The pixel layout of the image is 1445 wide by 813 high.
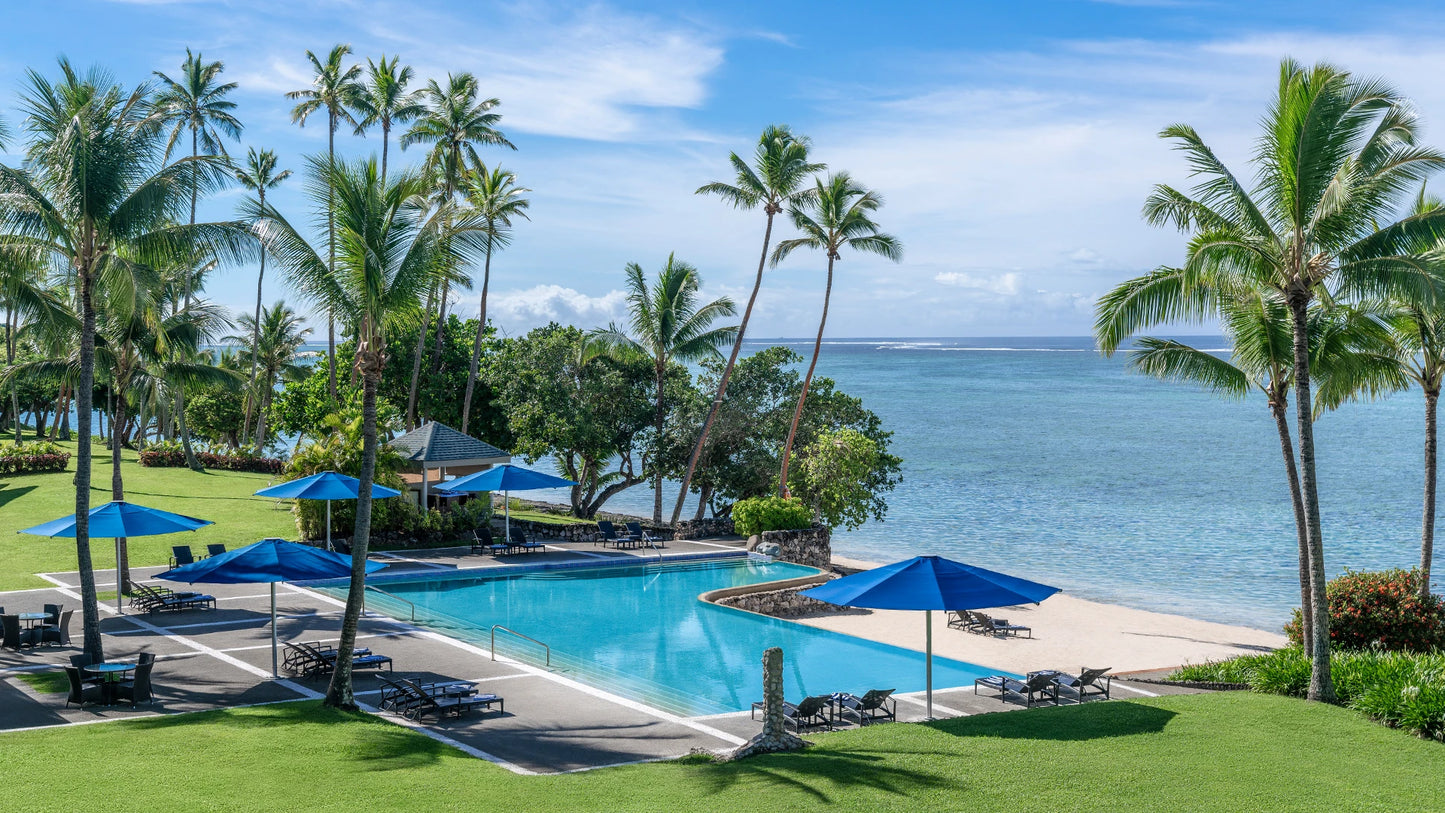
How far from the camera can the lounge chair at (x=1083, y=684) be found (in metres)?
15.9

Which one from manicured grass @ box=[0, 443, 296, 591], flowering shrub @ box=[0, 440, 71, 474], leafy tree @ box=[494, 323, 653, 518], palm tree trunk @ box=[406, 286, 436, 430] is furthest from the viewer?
palm tree trunk @ box=[406, 286, 436, 430]

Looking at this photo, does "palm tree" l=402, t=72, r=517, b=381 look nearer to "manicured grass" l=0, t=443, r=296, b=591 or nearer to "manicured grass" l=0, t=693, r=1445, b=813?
"manicured grass" l=0, t=443, r=296, b=591

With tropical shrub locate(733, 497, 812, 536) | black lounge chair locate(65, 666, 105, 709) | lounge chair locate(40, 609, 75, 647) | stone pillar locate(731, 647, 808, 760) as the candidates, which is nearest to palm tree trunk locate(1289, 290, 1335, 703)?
stone pillar locate(731, 647, 808, 760)

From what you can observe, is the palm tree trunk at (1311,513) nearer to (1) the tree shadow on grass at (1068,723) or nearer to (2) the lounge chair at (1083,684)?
(1) the tree shadow on grass at (1068,723)

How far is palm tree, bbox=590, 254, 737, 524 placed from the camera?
126ft

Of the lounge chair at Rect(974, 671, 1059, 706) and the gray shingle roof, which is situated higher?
the gray shingle roof

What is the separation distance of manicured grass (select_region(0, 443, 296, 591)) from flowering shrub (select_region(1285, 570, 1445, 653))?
24914mm

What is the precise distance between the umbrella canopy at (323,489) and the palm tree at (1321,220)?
17.9 meters

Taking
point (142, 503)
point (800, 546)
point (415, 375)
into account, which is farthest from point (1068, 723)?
point (415, 375)

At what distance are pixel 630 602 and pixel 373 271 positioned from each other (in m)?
12.8

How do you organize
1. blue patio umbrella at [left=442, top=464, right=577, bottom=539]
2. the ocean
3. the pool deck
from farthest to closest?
the ocean → blue patio umbrella at [left=442, top=464, right=577, bottom=539] → the pool deck

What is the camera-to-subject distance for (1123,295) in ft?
54.7

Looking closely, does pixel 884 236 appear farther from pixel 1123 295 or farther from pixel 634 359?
pixel 1123 295

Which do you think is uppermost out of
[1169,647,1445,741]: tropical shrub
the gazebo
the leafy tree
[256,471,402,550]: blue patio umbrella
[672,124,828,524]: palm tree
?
[672,124,828,524]: palm tree
